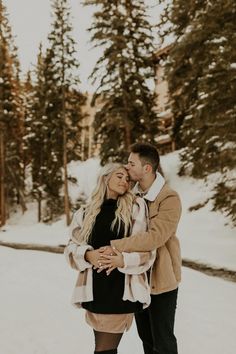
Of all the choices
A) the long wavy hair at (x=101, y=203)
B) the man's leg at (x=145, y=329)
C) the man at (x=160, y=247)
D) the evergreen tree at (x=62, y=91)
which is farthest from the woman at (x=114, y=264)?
the evergreen tree at (x=62, y=91)

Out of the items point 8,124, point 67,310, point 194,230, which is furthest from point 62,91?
point 67,310

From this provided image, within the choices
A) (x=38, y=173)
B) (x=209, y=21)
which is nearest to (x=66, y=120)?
(x=38, y=173)

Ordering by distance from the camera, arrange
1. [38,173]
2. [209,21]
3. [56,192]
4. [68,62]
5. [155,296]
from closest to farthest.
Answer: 1. [155,296]
2. [209,21]
3. [68,62]
4. [56,192]
5. [38,173]

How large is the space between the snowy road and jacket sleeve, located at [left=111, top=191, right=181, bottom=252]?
265cm

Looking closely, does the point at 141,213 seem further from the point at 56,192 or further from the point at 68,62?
the point at 56,192

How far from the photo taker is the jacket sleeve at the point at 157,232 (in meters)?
3.14

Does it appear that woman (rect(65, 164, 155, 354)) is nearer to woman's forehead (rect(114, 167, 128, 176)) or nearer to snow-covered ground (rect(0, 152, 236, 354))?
woman's forehead (rect(114, 167, 128, 176))

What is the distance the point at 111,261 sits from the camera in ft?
10.2

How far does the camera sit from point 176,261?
354 cm

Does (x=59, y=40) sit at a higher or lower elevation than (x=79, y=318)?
higher

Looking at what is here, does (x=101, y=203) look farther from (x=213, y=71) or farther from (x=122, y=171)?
(x=213, y=71)

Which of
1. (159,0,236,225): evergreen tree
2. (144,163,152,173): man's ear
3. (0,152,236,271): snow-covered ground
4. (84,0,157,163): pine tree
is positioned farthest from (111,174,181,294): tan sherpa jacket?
(84,0,157,163): pine tree

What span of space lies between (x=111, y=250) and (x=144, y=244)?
264 mm

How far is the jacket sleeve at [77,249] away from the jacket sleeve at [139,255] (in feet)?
1.06
